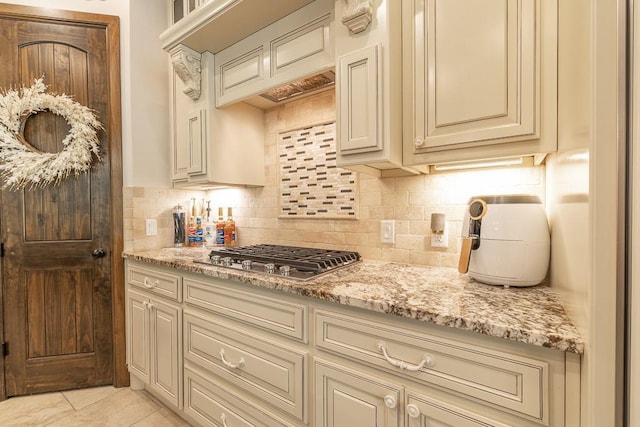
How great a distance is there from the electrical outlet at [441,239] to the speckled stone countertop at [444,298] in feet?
0.38

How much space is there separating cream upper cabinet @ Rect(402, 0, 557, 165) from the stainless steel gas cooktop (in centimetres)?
57

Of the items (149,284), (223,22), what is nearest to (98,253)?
(149,284)

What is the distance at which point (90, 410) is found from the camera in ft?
6.50

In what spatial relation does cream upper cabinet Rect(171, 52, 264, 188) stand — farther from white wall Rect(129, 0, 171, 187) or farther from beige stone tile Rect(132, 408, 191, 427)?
beige stone tile Rect(132, 408, 191, 427)

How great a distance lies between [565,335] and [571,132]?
495mm

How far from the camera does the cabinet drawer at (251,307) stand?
1.19 m

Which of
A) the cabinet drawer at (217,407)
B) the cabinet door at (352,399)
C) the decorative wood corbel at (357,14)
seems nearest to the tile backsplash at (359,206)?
the decorative wood corbel at (357,14)

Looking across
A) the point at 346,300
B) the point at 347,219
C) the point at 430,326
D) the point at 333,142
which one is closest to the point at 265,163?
the point at 333,142

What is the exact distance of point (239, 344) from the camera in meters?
1.39

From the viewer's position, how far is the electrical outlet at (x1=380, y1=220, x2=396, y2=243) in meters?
1.65

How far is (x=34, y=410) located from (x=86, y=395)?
0.27 metres

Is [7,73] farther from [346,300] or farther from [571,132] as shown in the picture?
[571,132]

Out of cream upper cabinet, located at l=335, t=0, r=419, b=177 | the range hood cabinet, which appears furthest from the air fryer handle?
the range hood cabinet

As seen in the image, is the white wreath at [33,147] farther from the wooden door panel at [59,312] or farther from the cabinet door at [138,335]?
the cabinet door at [138,335]
